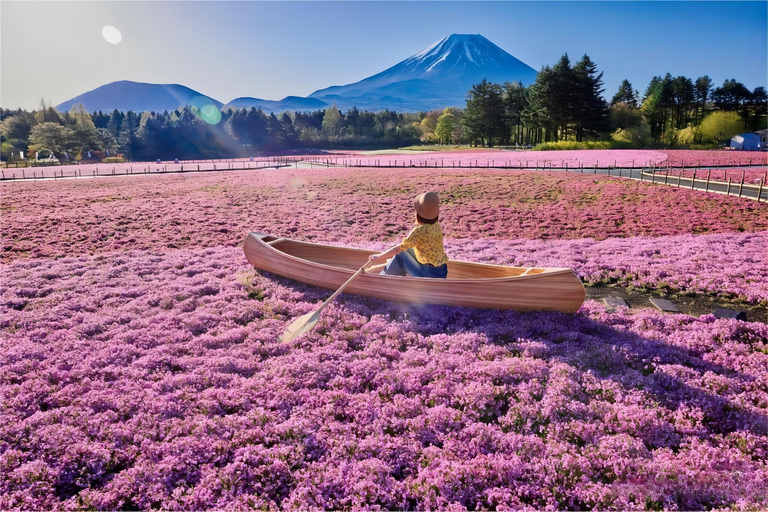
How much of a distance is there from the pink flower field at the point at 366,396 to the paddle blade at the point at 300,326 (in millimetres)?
175

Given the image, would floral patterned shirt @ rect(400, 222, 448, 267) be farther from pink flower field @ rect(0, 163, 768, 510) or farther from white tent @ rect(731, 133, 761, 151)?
white tent @ rect(731, 133, 761, 151)

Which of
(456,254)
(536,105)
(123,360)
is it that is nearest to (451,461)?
(123,360)

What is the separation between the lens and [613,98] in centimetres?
9994

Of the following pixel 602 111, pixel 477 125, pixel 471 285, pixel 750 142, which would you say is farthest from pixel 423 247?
pixel 750 142

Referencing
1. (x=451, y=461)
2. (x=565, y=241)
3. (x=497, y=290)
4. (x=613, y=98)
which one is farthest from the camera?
(x=613, y=98)

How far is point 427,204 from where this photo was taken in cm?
753

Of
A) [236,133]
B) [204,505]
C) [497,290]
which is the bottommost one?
[204,505]

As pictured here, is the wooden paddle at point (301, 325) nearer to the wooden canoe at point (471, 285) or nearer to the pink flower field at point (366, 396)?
the pink flower field at point (366, 396)

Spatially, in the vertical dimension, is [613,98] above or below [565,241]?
above

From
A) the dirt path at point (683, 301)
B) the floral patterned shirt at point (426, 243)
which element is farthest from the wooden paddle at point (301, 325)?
the dirt path at point (683, 301)

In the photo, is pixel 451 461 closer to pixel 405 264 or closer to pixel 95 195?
pixel 405 264

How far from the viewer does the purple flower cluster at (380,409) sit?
4.11m

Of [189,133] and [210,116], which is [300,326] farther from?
[210,116]

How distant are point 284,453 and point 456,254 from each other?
9.36 metres
